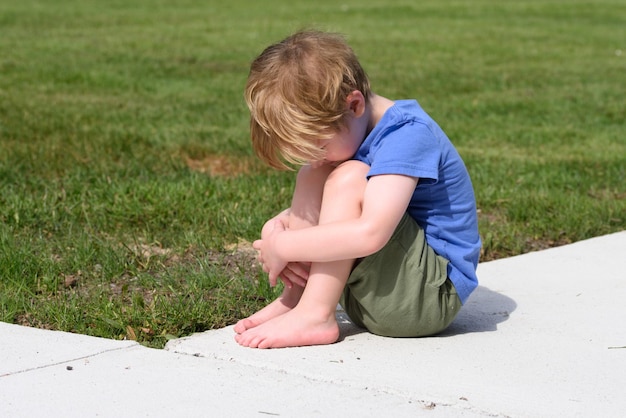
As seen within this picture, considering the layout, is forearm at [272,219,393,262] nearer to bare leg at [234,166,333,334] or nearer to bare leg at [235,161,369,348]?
bare leg at [235,161,369,348]

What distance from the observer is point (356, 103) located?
2.77 metres

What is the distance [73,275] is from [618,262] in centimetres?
199

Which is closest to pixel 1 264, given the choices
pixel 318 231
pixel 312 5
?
pixel 318 231

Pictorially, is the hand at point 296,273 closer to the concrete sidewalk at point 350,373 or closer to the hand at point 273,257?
the hand at point 273,257

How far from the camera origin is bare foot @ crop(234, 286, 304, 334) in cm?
292

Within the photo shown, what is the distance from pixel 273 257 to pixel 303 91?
471 millimetres

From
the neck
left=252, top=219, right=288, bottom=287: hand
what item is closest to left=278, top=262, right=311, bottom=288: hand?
left=252, top=219, right=288, bottom=287: hand

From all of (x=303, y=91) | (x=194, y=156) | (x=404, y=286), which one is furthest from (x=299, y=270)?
(x=194, y=156)

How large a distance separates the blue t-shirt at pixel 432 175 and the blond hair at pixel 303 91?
123mm

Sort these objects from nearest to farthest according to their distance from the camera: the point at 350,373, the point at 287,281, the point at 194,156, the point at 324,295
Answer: the point at 350,373, the point at 324,295, the point at 287,281, the point at 194,156

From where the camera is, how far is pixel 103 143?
19.0ft

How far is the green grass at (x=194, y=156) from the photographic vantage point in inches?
134

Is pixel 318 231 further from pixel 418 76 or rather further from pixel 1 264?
pixel 418 76

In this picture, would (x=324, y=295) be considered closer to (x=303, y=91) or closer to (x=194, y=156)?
(x=303, y=91)
